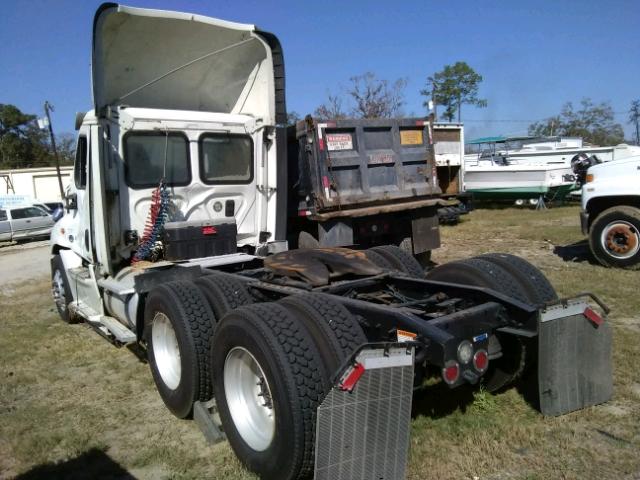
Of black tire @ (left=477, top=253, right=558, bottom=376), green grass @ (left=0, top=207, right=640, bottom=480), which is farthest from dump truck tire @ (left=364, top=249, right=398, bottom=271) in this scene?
green grass @ (left=0, top=207, right=640, bottom=480)

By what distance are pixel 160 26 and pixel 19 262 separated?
12325mm

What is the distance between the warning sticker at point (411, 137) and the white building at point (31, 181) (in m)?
35.4

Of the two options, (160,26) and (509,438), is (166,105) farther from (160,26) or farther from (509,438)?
(509,438)

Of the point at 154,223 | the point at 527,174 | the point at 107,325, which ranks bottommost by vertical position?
the point at 107,325

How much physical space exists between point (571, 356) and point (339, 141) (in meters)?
5.54

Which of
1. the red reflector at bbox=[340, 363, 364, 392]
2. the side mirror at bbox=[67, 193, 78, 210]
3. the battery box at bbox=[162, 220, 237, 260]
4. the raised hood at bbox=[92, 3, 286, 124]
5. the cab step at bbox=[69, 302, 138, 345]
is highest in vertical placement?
the raised hood at bbox=[92, 3, 286, 124]

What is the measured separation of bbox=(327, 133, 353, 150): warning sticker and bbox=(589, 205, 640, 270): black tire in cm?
421

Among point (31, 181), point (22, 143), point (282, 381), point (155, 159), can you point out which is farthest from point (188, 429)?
point (22, 143)

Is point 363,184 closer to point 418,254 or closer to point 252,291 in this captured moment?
point 418,254

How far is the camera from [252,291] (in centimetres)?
439

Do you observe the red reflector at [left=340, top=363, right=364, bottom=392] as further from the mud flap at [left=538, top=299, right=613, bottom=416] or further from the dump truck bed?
the dump truck bed

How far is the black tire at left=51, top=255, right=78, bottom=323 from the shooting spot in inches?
277

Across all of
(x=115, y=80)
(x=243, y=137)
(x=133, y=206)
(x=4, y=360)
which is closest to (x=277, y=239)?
(x=243, y=137)

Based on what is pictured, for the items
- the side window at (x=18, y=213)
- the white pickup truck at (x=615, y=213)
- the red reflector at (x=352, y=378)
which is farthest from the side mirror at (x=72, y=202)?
the side window at (x=18, y=213)
